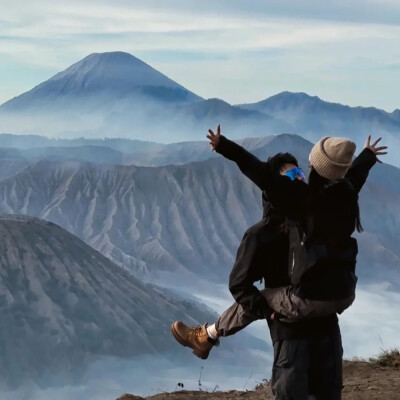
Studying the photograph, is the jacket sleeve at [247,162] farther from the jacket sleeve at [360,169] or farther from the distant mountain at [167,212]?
the distant mountain at [167,212]

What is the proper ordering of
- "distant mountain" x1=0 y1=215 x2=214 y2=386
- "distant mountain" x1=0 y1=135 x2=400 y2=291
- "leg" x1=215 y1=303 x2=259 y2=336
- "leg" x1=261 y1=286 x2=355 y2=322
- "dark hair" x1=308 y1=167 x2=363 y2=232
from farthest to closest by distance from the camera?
"distant mountain" x1=0 y1=135 x2=400 y2=291, "distant mountain" x1=0 y1=215 x2=214 y2=386, "leg" x1=215 y1=303 x2=259 y2=336, "dark hair" x1=308 y1=167 x2=363 y2=232, "leg" x1=261 y1=286 x2=355 y2=322

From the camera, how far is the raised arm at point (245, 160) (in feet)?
15.6

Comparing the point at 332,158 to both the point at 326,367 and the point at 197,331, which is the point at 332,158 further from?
the point at 197,331

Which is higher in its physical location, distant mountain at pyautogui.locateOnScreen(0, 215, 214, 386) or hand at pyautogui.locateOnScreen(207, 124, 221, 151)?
distant mountain at pyautogui.locateOnScreen(0, 215, 214, 386)

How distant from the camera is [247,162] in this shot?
4781 mm

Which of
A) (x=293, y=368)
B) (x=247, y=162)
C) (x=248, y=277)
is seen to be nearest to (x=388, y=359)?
(x=293, y=368)

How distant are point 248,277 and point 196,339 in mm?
769

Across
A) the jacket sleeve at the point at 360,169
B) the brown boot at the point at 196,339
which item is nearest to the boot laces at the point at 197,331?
the brown boot at the point at 196,339

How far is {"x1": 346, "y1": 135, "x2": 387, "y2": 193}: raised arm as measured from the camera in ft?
17.4

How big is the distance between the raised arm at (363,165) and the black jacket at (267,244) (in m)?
0.55

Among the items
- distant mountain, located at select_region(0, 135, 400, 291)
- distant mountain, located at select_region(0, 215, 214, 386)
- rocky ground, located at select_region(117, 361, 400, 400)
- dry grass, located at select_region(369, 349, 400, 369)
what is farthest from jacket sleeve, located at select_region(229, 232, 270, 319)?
distant mountain, located at select_region(0, 135, 400, 291)

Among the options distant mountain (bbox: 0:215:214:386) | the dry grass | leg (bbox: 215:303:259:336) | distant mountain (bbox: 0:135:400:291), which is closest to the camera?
leg (bbox: 215:303:259:336)

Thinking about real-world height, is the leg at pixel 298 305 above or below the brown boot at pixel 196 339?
above

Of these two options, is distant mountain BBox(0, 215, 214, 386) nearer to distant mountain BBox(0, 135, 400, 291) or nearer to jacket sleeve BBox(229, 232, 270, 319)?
distant mountain BBox(0, 135, 400, 291)
